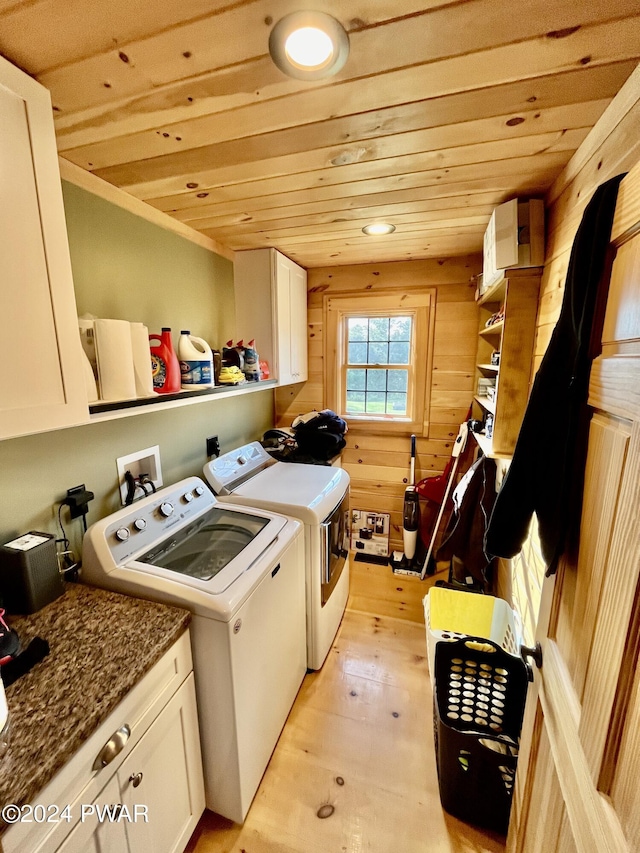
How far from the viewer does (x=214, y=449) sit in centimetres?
214

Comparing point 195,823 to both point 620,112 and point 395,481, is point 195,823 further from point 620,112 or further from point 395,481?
point 620,112

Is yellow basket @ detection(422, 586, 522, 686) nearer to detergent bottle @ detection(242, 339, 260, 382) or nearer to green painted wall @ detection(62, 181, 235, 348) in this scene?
detergent bottle @ detection(242, 339, 260, 382)

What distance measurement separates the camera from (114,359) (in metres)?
1.16

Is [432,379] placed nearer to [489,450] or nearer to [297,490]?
[489,450]

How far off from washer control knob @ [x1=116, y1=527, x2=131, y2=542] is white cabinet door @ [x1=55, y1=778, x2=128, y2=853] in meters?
0.66

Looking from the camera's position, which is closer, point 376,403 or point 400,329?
point 400,329

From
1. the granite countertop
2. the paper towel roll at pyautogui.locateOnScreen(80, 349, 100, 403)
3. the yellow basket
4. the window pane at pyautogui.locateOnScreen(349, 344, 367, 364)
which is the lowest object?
the yellow basket

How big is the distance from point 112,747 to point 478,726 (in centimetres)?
124

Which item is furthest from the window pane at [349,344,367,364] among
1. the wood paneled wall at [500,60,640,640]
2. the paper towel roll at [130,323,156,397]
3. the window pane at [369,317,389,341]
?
the paper towel roll at [130,323,156,397]

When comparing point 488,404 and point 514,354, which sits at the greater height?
point 514,354

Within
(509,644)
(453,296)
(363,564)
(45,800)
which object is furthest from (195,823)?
(453,296)

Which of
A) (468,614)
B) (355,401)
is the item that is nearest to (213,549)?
(468,614)

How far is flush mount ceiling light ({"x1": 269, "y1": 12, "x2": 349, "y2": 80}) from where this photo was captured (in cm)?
69

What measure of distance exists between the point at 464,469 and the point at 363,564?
112 cm
